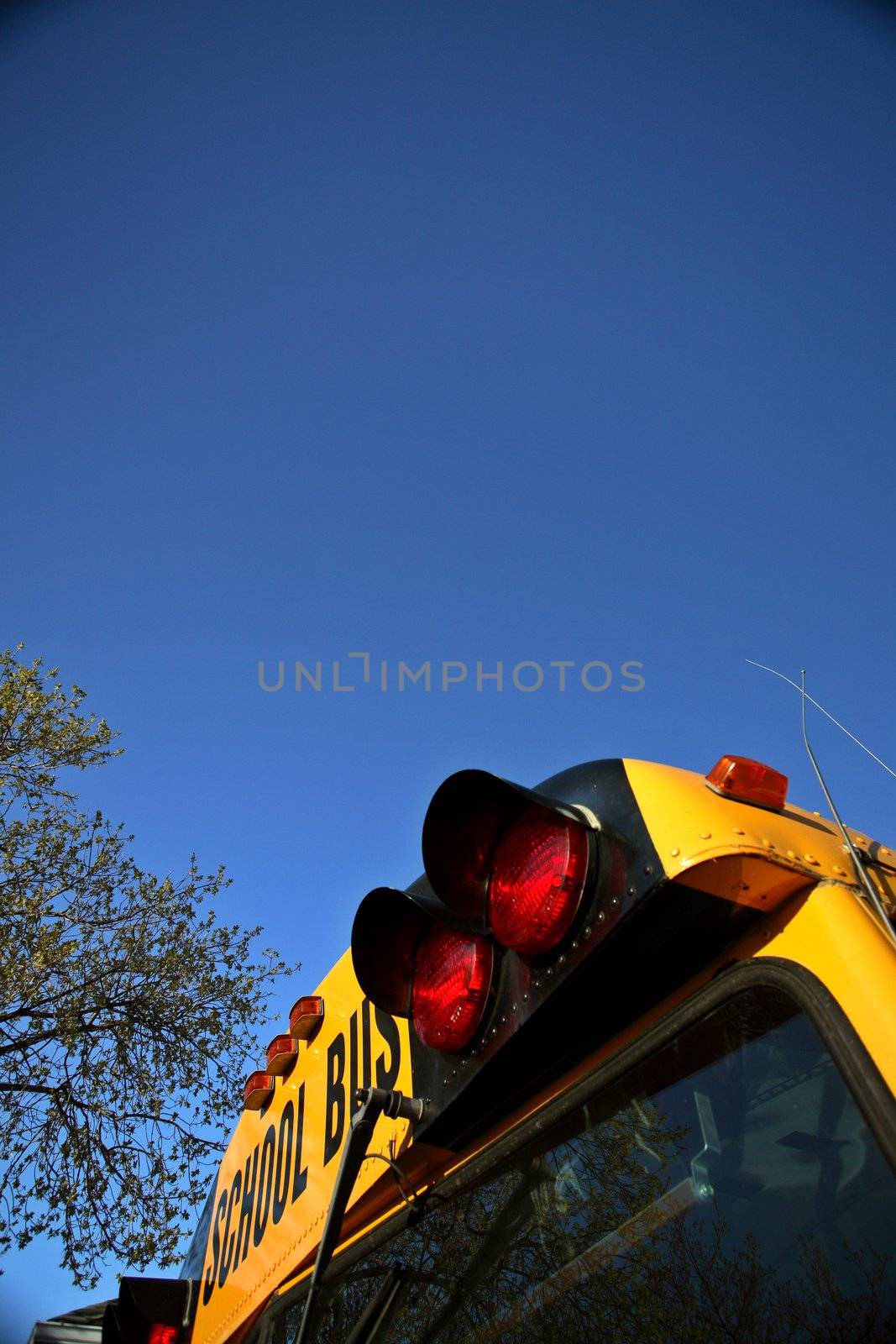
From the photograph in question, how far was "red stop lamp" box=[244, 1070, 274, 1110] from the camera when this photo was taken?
8.10ft

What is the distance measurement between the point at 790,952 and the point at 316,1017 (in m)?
1.51

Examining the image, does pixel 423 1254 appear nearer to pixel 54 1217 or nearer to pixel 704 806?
pixel 704 806

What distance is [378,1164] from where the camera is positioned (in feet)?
5.09

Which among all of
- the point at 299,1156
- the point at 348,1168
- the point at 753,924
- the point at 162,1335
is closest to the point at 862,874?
the point at 753,924

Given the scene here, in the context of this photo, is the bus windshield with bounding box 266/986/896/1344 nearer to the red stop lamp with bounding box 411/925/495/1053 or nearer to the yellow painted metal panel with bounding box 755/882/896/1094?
the yellow painted metal panel with bounding box 755/882/896/1094

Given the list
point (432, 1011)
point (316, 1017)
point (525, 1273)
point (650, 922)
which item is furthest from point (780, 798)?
point (316, 1017)

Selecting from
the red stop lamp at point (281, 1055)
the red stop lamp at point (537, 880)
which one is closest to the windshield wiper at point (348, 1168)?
the red stop lamp at point (537, 880)

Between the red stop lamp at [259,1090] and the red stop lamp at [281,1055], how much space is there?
0.24ft

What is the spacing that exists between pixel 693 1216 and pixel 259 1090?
67.7 inches

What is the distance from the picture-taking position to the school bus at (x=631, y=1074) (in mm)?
917

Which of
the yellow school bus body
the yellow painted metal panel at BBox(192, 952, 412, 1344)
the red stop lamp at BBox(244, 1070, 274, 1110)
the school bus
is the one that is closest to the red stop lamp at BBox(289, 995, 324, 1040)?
the yellow painted metal panel at BBox(192, 952, 412, 1344)

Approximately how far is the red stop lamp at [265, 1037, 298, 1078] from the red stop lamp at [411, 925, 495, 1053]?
110cm

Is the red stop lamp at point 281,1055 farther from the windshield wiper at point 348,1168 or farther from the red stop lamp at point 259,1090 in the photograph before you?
the windshield wiper at point 348,1168

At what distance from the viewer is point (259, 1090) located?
2.50m
